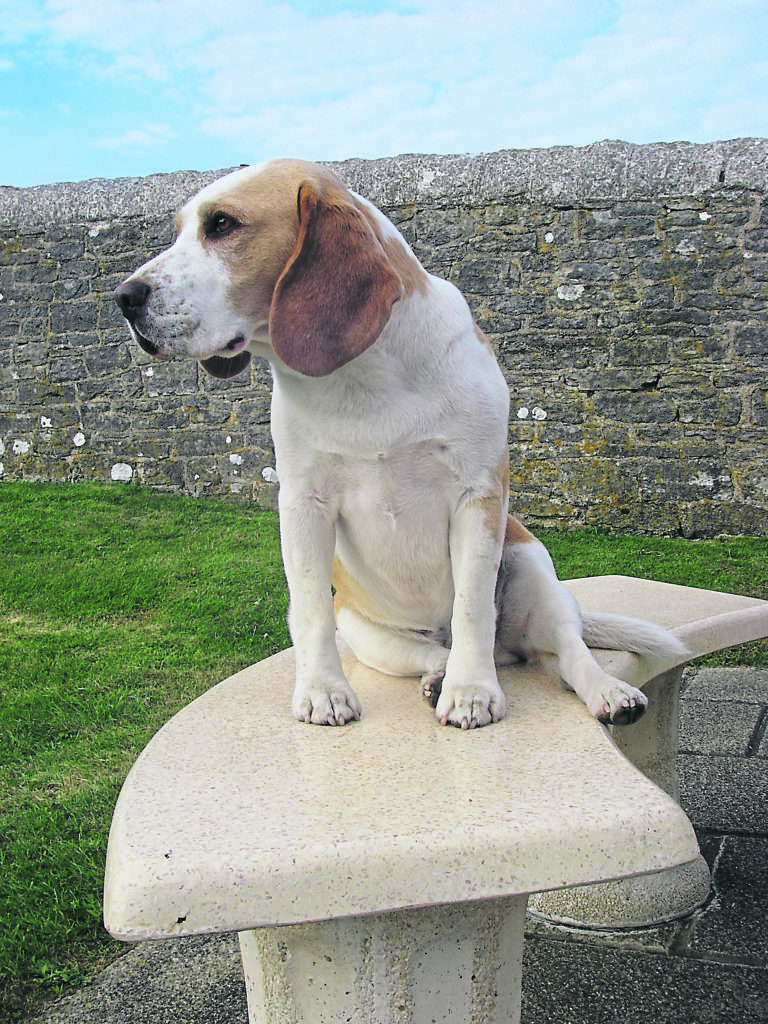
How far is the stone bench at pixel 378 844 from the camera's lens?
1.20 m

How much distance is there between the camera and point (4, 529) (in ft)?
21.5

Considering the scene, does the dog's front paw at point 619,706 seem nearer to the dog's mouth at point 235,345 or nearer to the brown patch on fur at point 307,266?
the brown patch on fur at point 307,266

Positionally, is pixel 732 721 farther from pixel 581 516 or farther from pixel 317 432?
pixel 317 432

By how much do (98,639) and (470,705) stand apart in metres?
3.50

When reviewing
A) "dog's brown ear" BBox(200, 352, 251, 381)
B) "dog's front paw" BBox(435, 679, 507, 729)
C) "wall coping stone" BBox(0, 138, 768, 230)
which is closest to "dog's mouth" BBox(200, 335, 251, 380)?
"dog's brown ear" BBox(200, 352, 251, 381)

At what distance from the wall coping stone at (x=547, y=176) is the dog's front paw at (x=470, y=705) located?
5532 mm

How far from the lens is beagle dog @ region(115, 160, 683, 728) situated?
1576 mm

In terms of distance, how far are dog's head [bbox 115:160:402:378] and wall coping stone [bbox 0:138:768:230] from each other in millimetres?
5449

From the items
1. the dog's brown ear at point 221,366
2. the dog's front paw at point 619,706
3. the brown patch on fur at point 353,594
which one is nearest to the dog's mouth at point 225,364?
the dog's brown ear at point 221,366

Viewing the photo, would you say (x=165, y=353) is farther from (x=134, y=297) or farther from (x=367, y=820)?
(x=367, y=820)

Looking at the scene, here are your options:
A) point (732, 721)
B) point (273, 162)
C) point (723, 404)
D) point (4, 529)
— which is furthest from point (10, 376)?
point (273, 162)

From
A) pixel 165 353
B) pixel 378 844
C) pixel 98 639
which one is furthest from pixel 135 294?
pixel 98 639

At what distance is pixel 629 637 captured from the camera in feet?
7.54

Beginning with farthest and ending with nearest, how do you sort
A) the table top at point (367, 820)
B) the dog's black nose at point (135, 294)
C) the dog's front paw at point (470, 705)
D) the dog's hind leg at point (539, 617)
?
the dog's hind leg at point (539, 617) → the dog's front paw at point (470, 705) → the dog's black nose at point (135, 294) → the table top at point (367, 820)
